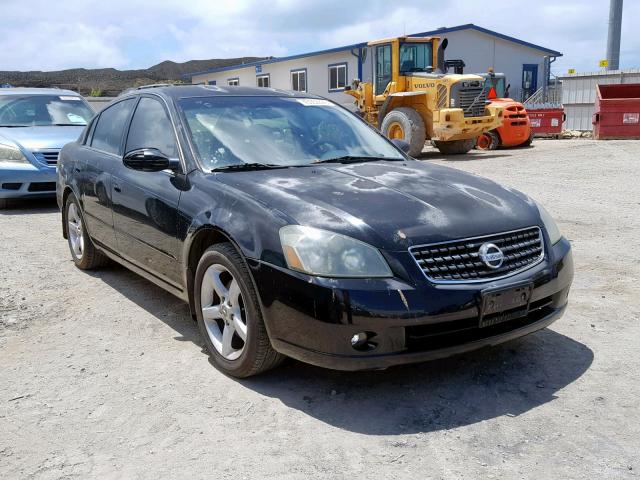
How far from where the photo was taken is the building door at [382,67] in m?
17.2

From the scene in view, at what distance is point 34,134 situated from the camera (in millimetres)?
9734

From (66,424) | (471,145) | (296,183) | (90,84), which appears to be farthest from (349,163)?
(90,84)

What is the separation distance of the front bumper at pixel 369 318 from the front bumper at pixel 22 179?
6.98 metres

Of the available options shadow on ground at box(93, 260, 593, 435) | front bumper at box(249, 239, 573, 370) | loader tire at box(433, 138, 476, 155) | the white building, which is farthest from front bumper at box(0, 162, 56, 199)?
the white building

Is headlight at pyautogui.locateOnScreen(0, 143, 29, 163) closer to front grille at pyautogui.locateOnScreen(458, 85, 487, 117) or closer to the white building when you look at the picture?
front grille at pyautogui.locateOnScreen(458, 85, 487, 117)

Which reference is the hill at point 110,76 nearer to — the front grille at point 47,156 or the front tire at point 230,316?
the front grille at point 47,156

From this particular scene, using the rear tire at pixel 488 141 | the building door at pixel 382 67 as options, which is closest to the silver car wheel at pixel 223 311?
the building door at pixel 382 67

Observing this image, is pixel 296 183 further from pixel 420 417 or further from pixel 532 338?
pixel 532 338

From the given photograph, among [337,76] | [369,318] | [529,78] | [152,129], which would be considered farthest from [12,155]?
[529,78]

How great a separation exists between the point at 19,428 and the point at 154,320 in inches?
62.0

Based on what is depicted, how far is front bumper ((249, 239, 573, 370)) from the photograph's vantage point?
303 centimetres

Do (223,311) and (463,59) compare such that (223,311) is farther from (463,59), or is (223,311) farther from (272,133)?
(463,59)

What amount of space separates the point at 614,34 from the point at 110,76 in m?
39.5

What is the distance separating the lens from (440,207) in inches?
136
